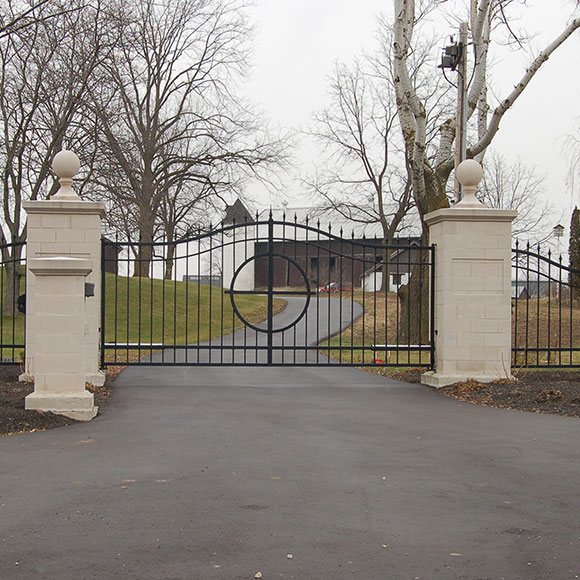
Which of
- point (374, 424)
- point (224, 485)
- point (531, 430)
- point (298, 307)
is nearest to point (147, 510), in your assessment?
point (224, 485)

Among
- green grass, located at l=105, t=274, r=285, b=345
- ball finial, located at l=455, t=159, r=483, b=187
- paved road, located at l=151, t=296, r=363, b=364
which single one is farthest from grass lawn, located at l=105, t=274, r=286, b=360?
ball finial, located at l=455, t=159, r=483, b=187

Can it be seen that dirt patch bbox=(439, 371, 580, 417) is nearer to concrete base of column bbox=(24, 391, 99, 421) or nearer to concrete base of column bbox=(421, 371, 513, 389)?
concrete base of column bbox=(421, 371, 513, 389)

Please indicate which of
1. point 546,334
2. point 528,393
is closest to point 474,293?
point 528,393

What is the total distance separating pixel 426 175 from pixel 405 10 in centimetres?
345

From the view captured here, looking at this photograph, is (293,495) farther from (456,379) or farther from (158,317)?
(158,317)

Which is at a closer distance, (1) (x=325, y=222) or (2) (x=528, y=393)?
(2) (x=528, y=393)

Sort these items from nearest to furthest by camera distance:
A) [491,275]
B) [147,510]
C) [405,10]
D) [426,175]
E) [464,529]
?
[464,529]
[147,510]
[491,275]
[405,10]
[426,175]

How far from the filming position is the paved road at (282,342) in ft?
36.3

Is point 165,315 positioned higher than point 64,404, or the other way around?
point 165,315

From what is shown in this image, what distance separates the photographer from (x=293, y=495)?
196 inches

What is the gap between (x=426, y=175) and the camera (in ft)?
50.6

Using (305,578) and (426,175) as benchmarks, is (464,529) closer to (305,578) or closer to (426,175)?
(305,578)

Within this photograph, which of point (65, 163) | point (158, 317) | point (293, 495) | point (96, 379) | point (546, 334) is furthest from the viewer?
point (158, 317)

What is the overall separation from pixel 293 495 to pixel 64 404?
3.78 metres
